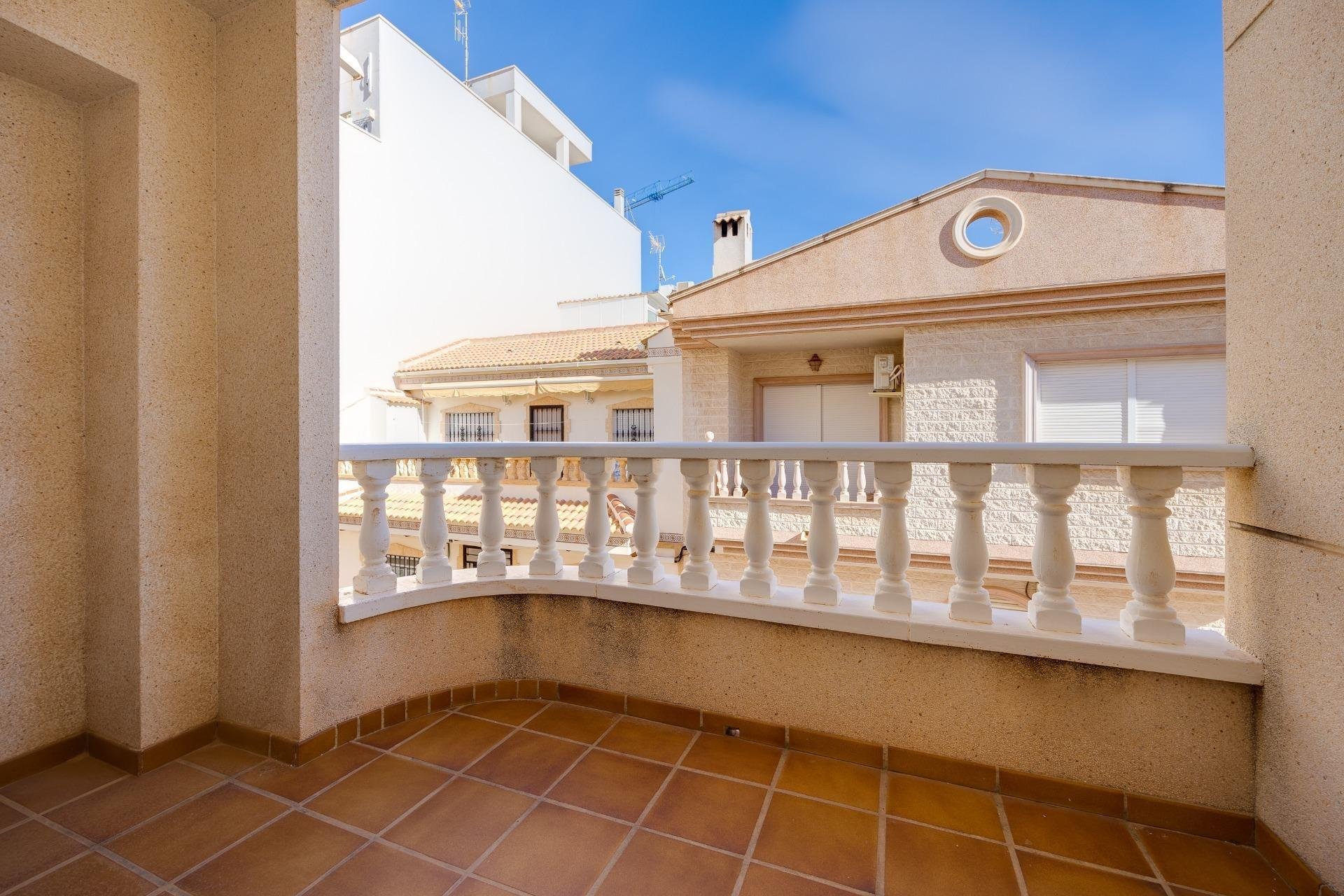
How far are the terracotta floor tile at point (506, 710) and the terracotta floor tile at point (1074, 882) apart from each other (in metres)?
1.71

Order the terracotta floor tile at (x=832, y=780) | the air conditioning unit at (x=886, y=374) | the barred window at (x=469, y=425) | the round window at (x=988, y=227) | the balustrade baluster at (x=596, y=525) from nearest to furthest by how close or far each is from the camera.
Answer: the terracotta floor tile at (x=832, y=780) < the balustrade baluster at (x=596, y=525) < the round window at (x=988, y=227) < the air conditioning unit at (x=886, y=374) < the barred window at (x=469, y=425)

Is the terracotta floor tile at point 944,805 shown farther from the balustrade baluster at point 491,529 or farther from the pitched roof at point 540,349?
the pitched roof at point 540,349

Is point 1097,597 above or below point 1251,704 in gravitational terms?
below

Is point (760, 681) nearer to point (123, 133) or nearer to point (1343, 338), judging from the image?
point (1343, 338)

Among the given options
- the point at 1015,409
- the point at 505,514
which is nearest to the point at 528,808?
the point at 1015,409

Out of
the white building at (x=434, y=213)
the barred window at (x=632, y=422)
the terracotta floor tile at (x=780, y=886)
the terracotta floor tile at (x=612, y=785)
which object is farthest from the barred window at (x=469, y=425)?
the terracotta floor tile at (x=780, y=886)

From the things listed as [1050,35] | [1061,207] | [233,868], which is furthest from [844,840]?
[1061,207]

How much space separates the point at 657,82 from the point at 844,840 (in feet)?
53.4

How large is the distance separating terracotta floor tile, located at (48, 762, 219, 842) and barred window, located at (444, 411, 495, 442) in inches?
427

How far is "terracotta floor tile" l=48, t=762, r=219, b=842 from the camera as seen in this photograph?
1508mm

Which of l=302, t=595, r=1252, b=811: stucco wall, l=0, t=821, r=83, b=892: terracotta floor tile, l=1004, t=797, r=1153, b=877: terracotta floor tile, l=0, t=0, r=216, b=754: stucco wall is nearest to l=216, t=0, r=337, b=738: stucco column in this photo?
l=0, t=0, r=216, b=754: stucco wall

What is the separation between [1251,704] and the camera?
4.78ft

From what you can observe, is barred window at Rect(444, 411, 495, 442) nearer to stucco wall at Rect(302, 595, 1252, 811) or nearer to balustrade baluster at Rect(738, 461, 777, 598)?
stucco wall at Rect(302, 595, 1252, 811)

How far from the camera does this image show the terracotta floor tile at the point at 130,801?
4.95ft
